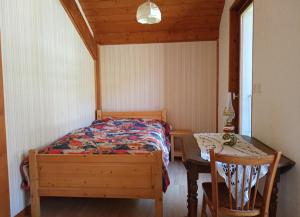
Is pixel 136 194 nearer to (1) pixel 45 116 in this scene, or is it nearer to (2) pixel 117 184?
(2) pixel 117 184

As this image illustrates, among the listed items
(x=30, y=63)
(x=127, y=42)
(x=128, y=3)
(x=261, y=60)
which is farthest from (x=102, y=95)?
(x=261, y=60)

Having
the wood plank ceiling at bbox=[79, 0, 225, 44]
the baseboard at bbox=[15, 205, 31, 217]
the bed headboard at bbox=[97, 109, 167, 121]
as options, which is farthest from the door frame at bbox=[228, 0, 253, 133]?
the baseboard at bbox=[15, 205, 31, 217]

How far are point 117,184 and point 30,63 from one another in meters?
1.54

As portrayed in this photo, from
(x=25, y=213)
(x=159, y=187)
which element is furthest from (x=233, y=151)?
(x=25, y=213)

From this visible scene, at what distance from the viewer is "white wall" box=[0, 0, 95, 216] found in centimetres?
235

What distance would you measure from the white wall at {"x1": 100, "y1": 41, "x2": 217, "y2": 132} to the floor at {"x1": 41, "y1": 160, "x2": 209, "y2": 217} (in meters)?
1.88

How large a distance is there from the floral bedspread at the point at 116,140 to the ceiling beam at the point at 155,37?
145 cm

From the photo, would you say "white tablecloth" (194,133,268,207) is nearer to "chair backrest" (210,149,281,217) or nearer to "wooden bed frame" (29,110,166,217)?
"chair backrest" (210,149,281,217)

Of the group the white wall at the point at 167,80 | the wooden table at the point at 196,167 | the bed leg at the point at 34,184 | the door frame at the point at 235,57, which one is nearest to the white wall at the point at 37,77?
the bed leg at the point at 34,184

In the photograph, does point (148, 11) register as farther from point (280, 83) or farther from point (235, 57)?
point (280, 83)

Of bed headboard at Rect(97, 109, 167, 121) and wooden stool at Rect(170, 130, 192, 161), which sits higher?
bed headboard at Rect(97, 109, 167, 121)

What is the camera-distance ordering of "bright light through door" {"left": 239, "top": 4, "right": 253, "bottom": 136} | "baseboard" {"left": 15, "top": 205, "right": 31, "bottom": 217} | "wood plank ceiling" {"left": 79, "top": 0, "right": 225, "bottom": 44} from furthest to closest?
"wood plank ceiling" {"left": 79, "top": 0, "right": 225, "bottom": 44}
"bright light through door" {"left": 239, "top": 4, "right": 253, "bottom": 136}
"baseboard" {"left": 15, "top": 205, "right": 31, "bottom": 217}

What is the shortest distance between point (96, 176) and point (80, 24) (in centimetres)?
260

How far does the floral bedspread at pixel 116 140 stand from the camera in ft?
8.37
